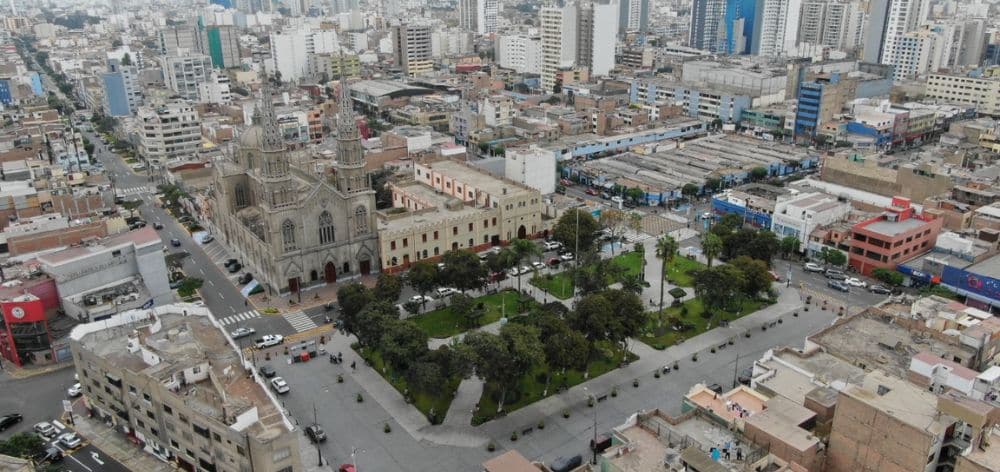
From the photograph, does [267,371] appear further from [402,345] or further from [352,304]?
[402,345]

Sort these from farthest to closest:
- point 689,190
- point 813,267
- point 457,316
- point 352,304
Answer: point 689,190, point 813,267, point 457,316, point 352,304

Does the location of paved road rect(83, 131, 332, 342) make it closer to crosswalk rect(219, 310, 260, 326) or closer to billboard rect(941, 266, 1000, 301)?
crosswalk rect(219, 310, 260, 326)

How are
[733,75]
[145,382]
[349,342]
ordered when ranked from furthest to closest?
1. [733,75]
2. [349,342]
3. [145,382]

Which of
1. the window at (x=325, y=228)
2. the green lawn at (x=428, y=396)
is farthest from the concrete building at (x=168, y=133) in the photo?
the green lawn at (x=428, y=396)

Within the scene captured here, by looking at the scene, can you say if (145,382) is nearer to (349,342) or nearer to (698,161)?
(349,342)

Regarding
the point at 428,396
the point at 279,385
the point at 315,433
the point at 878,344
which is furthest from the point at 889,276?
the point at 279,385

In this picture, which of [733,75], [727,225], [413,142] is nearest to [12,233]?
[413,142]

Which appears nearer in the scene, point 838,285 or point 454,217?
point 838,285
